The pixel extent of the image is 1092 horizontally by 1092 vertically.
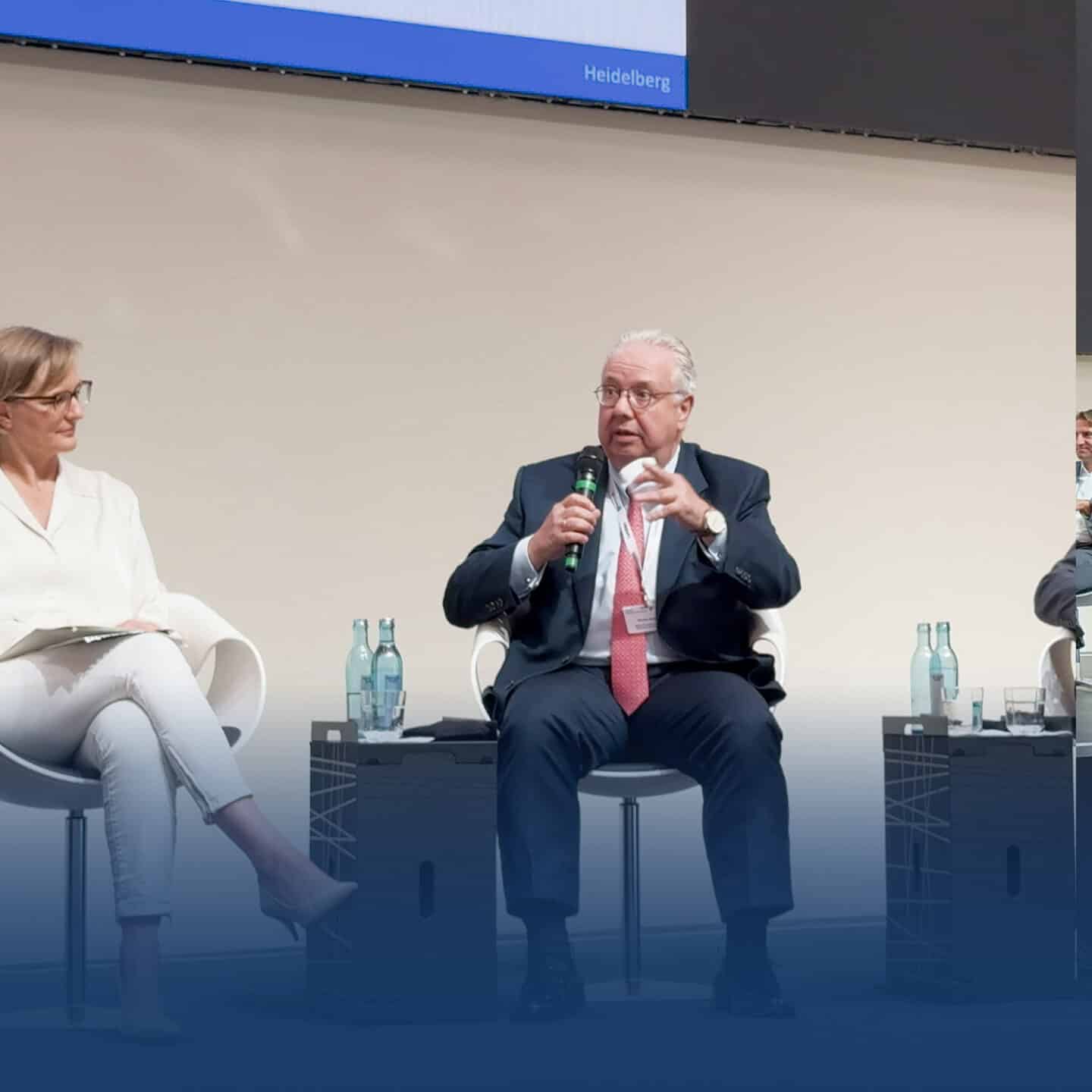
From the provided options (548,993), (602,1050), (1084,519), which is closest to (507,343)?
(1084,519)

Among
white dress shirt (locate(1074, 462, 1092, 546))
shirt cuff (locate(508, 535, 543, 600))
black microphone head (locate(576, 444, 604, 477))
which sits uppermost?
black microphone head (locate(576, 444, 604, 477))

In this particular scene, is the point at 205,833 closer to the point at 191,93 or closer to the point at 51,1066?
the point at 51,1066

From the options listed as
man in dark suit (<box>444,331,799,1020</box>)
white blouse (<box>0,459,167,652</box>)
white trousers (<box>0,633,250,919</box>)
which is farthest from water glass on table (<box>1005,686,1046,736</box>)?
white blouse (<box>0,459,167,652</box>)

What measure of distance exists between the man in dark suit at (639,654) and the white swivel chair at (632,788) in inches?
2.0

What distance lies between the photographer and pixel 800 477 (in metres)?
5.02

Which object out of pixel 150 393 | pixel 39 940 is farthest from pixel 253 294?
pixel 39 940

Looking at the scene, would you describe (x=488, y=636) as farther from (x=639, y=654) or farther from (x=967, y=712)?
(x=967, y=712)

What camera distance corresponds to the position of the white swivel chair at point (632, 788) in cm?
342

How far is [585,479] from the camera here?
10.9ft

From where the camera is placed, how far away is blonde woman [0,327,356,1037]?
9.67 ft

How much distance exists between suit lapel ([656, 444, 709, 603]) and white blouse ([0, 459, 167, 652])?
1.00 metres

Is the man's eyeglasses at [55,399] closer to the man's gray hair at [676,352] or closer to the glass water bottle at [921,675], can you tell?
the man's gray hair at [676,352]

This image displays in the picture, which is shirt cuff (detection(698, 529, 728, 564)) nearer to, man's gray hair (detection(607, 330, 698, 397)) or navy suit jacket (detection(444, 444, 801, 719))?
navy suit jacket (detection(444, 444, 801, 719))
